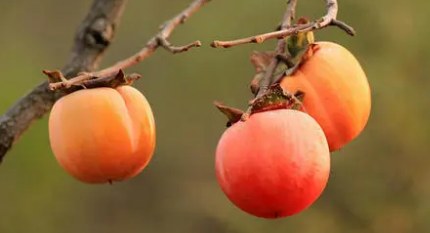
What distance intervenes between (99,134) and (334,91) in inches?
9.5

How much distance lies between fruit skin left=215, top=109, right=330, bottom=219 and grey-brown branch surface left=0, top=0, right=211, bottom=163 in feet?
0.40

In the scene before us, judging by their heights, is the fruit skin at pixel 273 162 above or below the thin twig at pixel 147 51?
below

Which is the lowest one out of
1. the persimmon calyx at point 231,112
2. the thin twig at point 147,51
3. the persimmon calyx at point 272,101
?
the persimmon calyx at point 231,112

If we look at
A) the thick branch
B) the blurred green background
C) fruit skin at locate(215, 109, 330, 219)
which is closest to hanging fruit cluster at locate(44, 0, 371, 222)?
fruit skin at locate(215, 109, 330, 219)

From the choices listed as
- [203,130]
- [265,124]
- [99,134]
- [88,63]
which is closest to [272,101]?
[265,124]

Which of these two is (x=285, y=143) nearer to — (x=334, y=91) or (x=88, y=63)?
(x=334, y=91)

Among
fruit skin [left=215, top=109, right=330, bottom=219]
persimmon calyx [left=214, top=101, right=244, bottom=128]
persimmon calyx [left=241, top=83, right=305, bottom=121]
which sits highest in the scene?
persimmon calyx [left=241, top=83, right=305, bottom=121]

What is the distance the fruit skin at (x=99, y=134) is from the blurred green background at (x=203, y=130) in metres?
1.23

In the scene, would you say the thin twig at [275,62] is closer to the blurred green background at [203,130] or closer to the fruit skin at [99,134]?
the fruit skin at [99,134]

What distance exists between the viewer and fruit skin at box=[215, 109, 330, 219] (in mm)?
775

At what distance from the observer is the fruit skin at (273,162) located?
775 mm

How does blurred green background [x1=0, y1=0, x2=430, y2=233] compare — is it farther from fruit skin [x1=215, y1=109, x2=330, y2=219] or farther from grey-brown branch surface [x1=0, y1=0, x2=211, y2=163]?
fruit skin [x1=215, y1=109, x2=330, y2=219]

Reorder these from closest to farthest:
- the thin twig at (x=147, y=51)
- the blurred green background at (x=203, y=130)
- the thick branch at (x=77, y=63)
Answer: the thin twig at (x=147, y=51) → the thick branch at (x=77, y=63) → the blurred green background at (x=203, y=130)

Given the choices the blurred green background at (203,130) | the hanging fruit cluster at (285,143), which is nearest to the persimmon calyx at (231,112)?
the hanging fruit cluster at (285,143)
